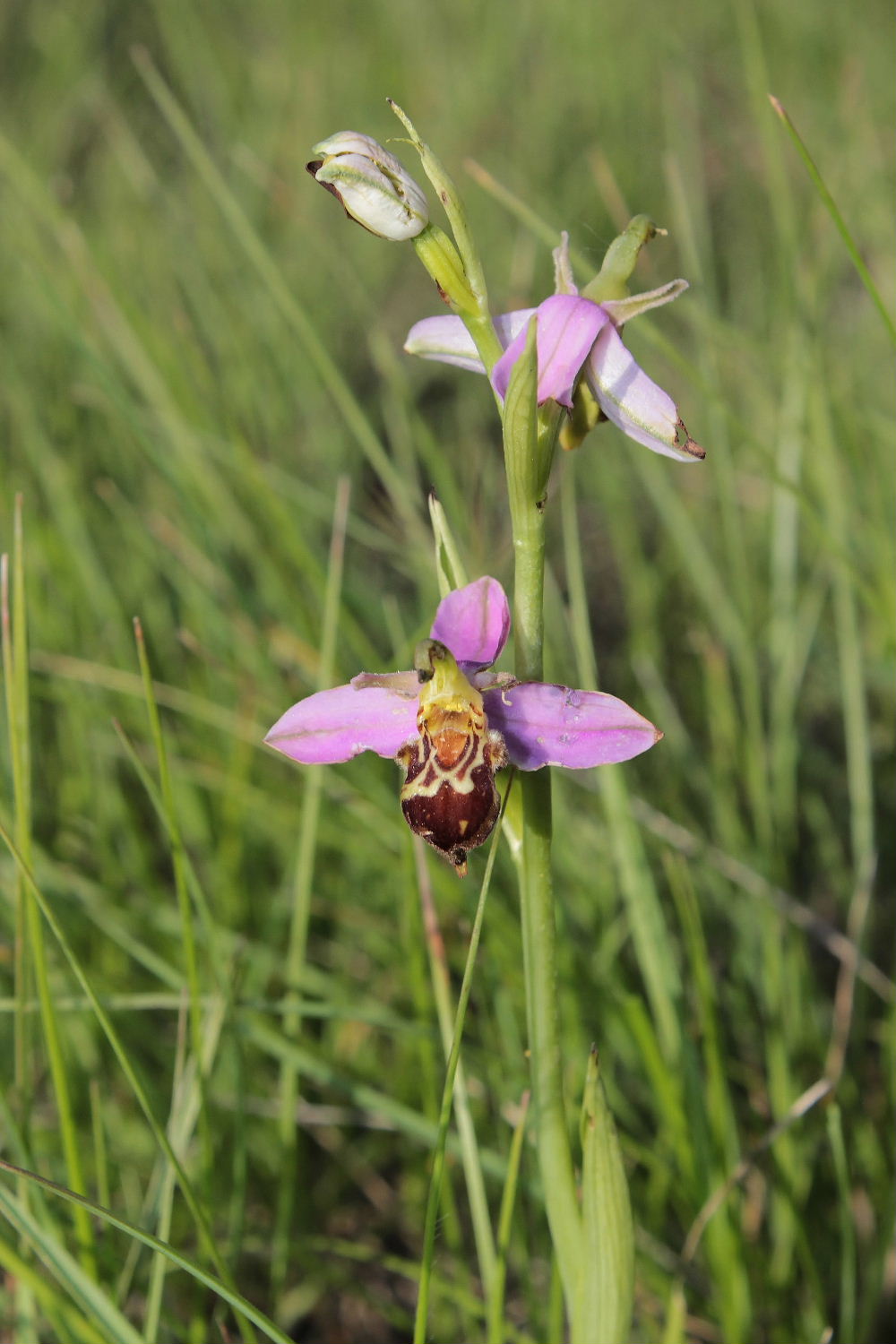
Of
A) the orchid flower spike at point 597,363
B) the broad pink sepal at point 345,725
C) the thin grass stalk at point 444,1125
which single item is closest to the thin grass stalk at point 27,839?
the broad pink sepal at point 345,725

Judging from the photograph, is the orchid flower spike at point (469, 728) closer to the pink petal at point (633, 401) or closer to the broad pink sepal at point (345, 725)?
the broad pink sepal at point (345, 725)

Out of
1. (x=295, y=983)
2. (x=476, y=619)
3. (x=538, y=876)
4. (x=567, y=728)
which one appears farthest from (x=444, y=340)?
(x=295, y=983)

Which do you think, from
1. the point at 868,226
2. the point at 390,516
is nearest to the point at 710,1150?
the point at 390,516

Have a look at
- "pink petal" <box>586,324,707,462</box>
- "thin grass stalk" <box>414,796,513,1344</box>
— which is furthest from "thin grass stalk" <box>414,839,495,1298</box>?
"pink petal" <box>586,324,707,462</box>

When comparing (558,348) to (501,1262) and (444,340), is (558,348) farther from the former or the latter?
(501,1262)

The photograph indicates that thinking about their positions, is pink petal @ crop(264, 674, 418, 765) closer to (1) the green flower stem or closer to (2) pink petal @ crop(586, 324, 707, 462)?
(1) the green flower stem

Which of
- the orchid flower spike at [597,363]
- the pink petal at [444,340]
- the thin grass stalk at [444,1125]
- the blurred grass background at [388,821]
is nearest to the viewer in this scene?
the thin grass stalk at [444,1125]

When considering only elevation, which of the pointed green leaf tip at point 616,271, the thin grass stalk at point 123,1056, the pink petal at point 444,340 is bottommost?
the thin grass stalk at point 123,1056
